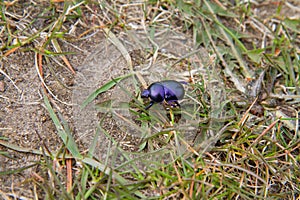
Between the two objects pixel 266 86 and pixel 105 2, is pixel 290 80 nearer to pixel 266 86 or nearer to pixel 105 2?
pixel 266 86

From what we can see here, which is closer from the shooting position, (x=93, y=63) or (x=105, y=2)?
(x=93, y=63)

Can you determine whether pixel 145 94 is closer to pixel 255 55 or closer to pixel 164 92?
pixel 164 92

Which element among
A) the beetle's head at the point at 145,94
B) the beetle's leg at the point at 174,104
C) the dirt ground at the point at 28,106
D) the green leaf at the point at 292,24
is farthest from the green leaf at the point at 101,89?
the green leaf at the point at 292,24

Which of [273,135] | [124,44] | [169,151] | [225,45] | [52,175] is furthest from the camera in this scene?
[225,45]

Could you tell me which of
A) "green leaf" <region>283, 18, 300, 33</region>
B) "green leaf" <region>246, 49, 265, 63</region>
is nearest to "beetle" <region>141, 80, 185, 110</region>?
"green leaf" <region>246, 49, 265, 63</region>

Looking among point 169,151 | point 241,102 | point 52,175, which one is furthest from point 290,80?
point 52,175

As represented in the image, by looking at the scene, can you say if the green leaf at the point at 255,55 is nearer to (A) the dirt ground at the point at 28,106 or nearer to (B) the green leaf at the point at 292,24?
(B) the green leaf at the point at 292,24

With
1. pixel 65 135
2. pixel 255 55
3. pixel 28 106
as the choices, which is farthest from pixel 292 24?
pixel 28 106
